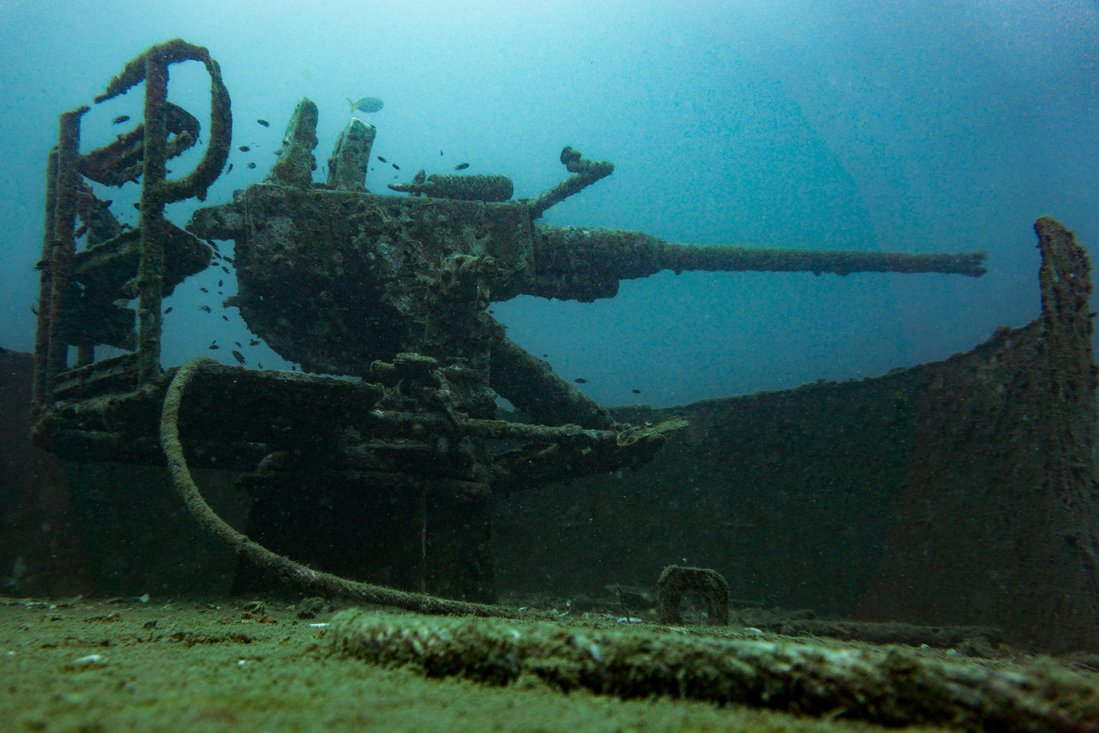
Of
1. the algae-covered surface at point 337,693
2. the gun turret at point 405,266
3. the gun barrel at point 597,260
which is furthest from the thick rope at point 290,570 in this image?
the gun barrel at point 597,260

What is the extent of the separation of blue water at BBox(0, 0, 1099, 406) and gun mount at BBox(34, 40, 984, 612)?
80139 millimetres

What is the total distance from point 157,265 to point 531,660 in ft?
14.8

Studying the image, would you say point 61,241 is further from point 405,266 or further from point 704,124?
point 704,124

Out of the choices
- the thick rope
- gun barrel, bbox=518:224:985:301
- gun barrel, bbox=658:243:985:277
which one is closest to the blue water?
gun barrel, bbox=658:243:985:277

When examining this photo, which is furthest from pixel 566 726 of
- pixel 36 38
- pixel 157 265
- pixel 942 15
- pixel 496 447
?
pixel 36 38

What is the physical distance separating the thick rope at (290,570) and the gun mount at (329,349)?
345mm

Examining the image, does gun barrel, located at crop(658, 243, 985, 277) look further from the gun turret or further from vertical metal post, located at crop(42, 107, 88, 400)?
vertical metal post, located at crop(42, 107, 88, 400)

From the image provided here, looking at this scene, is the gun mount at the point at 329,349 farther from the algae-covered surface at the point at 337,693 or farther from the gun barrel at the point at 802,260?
the gun barrel at the point at 802,260

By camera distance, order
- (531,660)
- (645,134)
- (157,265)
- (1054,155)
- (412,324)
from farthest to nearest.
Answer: (645,134) → (1054,155) → (412,324) → (157,265) → (531,660)

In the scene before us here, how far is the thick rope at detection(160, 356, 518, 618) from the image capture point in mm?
2500

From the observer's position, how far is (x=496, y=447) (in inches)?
354

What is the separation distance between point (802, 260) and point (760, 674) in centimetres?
977

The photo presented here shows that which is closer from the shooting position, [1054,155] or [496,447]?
[496,447]

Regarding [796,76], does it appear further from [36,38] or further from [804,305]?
[36,38]
